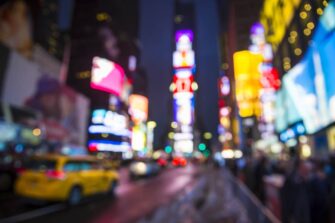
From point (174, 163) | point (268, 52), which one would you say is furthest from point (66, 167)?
point (174, 163)

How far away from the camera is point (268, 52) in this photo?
102 feet

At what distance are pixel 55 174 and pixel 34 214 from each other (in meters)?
1.39

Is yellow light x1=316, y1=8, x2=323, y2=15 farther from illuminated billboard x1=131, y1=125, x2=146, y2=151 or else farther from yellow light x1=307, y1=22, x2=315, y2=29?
illuminated billboard x1=131, y1=125, x2=146, y2=151

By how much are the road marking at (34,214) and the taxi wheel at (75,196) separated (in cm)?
30

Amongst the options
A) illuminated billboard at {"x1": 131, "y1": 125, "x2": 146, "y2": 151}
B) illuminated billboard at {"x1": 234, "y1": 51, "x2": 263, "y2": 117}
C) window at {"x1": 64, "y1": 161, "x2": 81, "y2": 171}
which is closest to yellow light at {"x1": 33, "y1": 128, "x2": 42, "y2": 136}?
illuminated billboard at {"x1": 131, "y1": 125, "x2": 146, "y2": 151}

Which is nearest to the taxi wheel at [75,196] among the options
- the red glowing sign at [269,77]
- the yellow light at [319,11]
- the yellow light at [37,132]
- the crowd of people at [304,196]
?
the crowd of people at [304,196]

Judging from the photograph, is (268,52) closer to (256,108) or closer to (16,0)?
(256,108)

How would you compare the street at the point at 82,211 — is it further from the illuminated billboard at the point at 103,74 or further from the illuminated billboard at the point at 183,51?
the illuminated billboard at the point at 183,51

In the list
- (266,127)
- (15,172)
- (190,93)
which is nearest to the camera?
(190,93)

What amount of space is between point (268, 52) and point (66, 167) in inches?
1087

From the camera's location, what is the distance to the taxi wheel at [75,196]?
988cm

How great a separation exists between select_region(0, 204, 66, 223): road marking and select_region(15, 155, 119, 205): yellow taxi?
37cm

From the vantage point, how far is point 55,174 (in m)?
9.34

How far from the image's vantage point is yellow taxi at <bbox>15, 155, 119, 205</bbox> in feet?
30.0
